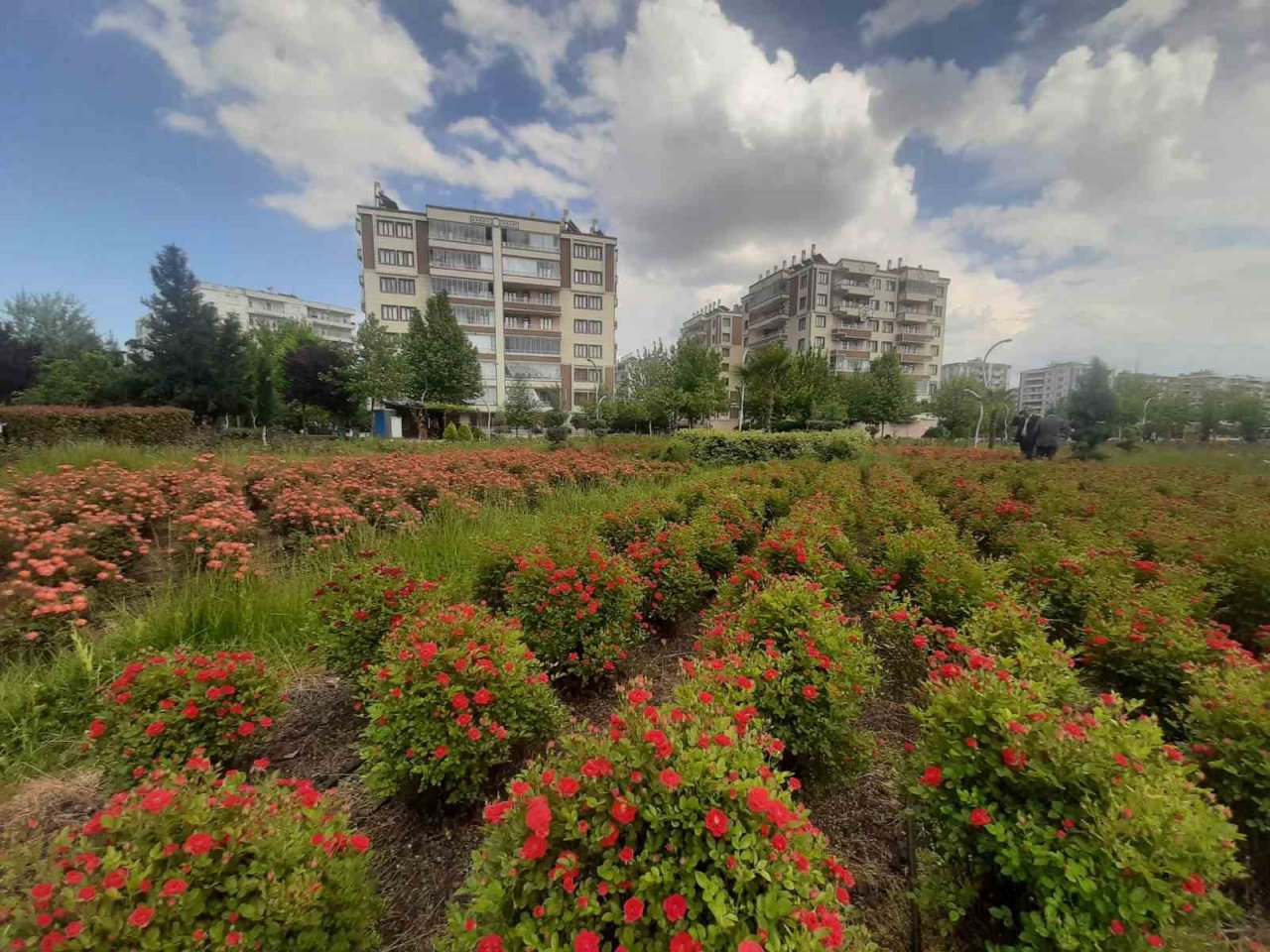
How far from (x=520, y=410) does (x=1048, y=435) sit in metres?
31.9

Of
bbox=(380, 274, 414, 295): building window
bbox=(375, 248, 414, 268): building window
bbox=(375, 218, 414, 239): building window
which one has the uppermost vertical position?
bbox=(375, 218, 414, 239): building window

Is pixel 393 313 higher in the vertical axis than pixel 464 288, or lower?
lower

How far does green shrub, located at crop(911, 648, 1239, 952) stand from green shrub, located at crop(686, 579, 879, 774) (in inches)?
17.4

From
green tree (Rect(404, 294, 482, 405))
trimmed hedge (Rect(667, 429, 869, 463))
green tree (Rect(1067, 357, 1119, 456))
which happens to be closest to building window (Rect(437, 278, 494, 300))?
green tree (Rect(404, 294, 482, 405))

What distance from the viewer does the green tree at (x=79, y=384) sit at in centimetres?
2650

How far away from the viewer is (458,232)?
4303 cm

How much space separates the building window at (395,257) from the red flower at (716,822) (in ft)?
161

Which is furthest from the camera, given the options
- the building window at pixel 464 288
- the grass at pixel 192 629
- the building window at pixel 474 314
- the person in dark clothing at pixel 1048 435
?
the building window at pixel 474 314

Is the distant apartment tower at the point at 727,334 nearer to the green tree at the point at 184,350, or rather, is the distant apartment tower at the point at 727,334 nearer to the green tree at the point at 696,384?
the green tree at the point at 696,384

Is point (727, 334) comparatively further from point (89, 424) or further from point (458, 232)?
point (89, 424)

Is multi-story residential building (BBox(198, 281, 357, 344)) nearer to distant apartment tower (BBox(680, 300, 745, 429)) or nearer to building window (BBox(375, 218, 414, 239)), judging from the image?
building window (BBox(375, 218, 414, 239))

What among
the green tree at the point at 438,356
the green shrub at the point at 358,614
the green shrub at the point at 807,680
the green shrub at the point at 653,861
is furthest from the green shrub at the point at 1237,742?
the green tree at the point at 438,356

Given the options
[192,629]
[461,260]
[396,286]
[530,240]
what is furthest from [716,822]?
[530,240]

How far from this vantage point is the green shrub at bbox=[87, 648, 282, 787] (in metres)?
2.05
